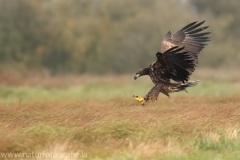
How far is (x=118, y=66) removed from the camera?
37.8 metres

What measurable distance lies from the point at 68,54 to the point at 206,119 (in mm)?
29126

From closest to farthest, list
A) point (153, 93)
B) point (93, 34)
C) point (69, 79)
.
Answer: point (153, 93)
point (69, 79)
point (93, 34)

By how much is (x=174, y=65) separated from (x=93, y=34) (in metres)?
28.6

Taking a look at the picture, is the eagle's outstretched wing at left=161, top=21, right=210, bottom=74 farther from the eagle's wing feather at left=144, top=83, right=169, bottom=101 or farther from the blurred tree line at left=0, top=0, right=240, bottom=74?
the blurred tree line at left=0, top=0, right=240, bottom=74

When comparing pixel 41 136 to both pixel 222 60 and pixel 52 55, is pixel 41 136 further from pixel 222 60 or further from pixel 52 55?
pixel 222 60

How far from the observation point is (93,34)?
38781mm

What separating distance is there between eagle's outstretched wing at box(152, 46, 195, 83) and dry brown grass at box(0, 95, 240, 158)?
115 cm

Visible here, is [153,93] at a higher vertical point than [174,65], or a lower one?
lower

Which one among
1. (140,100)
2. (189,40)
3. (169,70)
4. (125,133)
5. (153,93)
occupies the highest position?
(189,40)

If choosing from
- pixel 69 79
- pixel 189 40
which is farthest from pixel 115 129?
pixel 69 79

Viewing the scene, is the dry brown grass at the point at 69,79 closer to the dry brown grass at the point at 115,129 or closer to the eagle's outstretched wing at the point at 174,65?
the eagle's outstretched wing at the point at 174,65

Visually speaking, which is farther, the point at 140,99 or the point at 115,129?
the point at 140,99

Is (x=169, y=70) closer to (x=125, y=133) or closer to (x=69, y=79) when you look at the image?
(x=125, y=133)

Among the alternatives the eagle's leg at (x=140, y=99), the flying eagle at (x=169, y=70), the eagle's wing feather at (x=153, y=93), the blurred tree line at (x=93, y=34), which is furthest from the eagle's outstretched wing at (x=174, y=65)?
the blurred tree line at (x=93, y=34)
